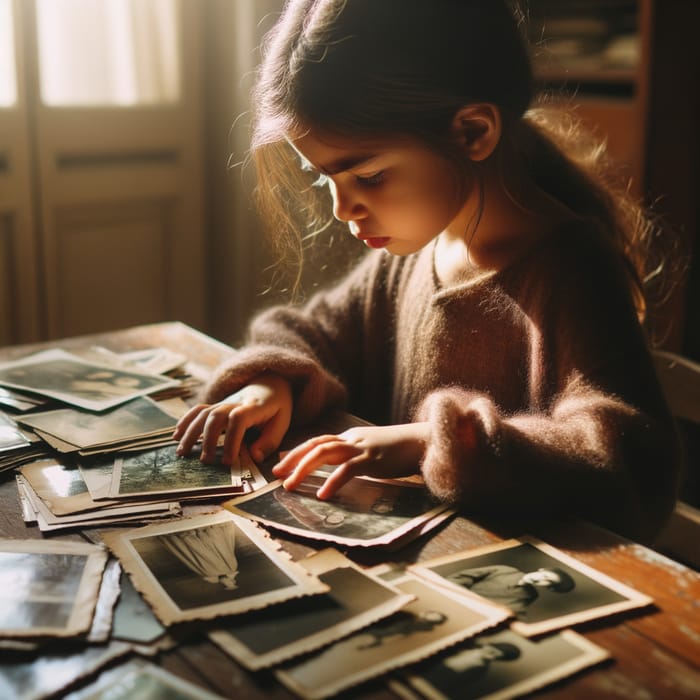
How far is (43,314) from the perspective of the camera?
9.89ft

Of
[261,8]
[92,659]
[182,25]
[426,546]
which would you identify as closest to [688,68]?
[261,8]

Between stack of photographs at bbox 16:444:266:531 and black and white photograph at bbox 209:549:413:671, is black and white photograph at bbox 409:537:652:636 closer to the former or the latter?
black and white photograph at bbox 209:549:413:671

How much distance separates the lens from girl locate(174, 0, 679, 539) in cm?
101

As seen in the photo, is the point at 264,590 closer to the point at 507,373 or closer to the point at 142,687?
the point at 142,687

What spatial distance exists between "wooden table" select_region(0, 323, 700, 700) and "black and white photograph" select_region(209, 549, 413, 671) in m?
0.02

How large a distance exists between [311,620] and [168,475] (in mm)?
386

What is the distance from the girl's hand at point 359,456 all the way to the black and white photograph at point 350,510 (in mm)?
16

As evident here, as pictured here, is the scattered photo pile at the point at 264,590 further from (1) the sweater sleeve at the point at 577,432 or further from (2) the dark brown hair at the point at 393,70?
(2) the dark brown hair at the point at 393,70

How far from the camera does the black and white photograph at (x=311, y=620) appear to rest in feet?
2.45

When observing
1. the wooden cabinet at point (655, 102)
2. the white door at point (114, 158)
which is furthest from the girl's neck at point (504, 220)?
the white door at point (114, 158)

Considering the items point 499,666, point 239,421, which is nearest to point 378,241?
point 239,421

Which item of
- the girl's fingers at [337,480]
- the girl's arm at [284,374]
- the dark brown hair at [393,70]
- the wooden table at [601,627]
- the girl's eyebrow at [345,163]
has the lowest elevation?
the wooden table at [601,627]

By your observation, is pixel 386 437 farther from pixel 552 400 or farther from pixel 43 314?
pixel 43 314

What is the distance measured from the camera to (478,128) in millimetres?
1164
